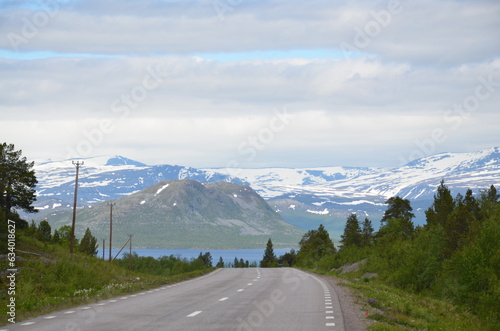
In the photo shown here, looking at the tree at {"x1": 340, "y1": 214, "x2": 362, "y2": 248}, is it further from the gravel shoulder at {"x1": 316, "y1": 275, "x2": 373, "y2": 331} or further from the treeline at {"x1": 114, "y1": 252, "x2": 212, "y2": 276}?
the gravel shoulder at {"x1": 316, "y1": 275, "x2": 373, "y2": 331}

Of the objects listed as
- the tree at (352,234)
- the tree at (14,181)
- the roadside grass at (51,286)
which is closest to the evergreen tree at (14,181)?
the tree at (14,181)

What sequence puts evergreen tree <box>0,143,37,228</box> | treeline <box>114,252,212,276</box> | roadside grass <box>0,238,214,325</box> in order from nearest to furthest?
roadside grass <box>0,238,214,325</box> < evergreen tree <box>0,143,37,228</box> < treeline <box>114,252,212,276</box>

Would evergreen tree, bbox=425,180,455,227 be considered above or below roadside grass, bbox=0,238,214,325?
above

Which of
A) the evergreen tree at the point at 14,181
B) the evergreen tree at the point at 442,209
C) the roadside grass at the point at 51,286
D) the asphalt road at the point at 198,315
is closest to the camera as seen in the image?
the asphalt road at the point at 198,315

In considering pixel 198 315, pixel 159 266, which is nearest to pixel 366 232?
pixel 159 266

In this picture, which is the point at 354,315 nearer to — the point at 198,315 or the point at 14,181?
the point at 198,315

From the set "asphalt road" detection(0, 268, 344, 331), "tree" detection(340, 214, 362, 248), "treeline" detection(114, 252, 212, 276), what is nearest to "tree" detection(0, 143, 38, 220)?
"asphalt road" detection(0, 268, 344, 331)

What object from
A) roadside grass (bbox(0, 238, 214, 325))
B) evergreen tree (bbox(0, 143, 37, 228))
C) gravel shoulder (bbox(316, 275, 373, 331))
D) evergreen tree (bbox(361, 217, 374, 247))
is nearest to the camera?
gravel shoulder (bbox(316, 275, 373, 331))

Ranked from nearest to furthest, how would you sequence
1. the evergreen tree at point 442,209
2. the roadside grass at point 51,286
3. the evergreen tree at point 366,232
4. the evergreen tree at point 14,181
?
the roadside grass at point 51,286 < the evergreen tree at point 14,181 < the evergreen tree at point 442,209 < the evergreen tree at point 366,232

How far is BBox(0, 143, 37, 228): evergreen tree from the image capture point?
6359cm

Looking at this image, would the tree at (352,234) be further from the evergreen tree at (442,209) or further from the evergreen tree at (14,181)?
the evergreen tree at (14,181)

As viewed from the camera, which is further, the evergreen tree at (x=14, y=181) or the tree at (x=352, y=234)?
the tree at (x=352, y=234)

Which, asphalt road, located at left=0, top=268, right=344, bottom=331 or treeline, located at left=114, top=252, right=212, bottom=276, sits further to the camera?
treeline, located at left=114, top=252, right=212, bottom=276

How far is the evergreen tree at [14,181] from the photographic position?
6359 cm
